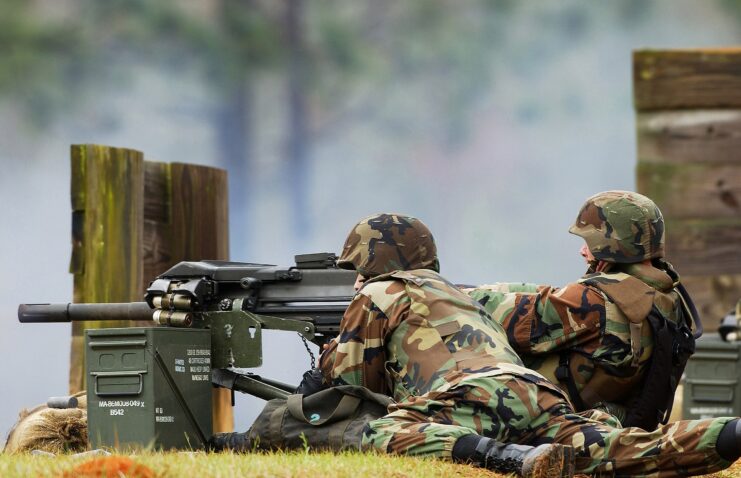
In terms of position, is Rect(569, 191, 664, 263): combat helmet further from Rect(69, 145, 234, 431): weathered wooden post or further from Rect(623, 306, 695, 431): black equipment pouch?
Rect(69, 145, 234, 431): weathered wooden post

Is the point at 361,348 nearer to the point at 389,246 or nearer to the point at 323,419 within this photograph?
the point at 323,419

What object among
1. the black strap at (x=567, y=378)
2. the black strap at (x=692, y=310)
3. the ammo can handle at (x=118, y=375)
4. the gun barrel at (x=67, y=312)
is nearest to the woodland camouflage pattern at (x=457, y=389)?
the black strap at (x=567, y=378)

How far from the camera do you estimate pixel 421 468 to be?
571 cm

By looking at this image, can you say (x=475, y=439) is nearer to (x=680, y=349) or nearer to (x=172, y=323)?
Answer: (x=680, y=349)

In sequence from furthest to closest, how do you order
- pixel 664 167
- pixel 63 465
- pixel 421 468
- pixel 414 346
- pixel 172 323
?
1. pixel 664 167
2. pixel 172 323
3. pixel 414 346
4. pixel 421 468
5. pixel 63 465

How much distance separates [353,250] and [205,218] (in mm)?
3407

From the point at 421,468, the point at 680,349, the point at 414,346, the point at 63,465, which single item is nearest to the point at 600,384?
the point at 680,349

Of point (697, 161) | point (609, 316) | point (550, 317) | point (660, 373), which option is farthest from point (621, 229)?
point (697, 161)

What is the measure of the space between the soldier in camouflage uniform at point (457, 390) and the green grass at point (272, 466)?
22cm

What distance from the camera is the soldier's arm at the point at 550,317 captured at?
7078 mm

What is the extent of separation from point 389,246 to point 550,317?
927mm

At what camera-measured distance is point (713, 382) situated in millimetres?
10445

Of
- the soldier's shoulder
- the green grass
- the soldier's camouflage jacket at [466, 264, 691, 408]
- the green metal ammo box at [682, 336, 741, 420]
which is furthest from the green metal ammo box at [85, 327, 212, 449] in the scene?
the green metal ammo box at [682, 336, 741, 420]

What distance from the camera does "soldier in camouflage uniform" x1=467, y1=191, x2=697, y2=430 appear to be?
23.3 feet
